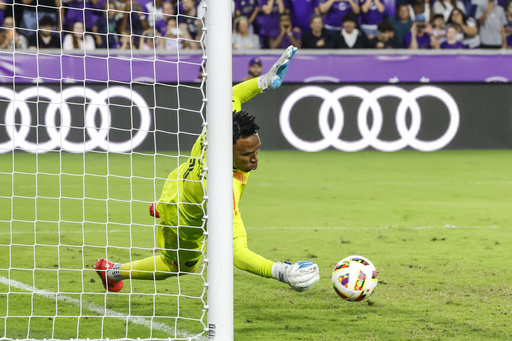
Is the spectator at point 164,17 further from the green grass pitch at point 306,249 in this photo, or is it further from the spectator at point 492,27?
the spectator at point 492,27

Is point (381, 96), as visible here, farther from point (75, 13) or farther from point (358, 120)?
point (75, 13)

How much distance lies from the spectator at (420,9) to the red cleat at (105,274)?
40.6 ft

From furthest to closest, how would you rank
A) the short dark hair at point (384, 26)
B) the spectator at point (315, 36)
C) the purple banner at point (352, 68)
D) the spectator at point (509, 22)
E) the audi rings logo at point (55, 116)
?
1. the spectator at point (509, 22)
2. the short dark hair at point (384, 26)
3. the spectator at point (315, 36)
4. the purple banner at point (352, 68)
5. the audi rings logo at point (55, 116)

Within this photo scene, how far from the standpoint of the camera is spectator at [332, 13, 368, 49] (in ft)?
52.9

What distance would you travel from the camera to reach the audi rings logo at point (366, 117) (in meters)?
15.2

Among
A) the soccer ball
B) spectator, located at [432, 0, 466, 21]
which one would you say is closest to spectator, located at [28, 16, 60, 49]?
spectator, located at [432, 0, 466, 21]

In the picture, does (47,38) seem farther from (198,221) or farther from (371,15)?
(198,221)

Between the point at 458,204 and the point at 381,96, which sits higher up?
the point at 381,96

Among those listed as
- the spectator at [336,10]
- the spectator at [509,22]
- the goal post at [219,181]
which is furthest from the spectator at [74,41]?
the goal post at [219,181]

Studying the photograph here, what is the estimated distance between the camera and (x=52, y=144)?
14.2 meters

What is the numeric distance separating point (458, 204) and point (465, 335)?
17.8 ft

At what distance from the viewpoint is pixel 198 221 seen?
16.9ft

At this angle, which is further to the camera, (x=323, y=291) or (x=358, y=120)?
(x=358, y=120)

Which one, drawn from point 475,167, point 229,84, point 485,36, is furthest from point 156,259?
point 485,36
